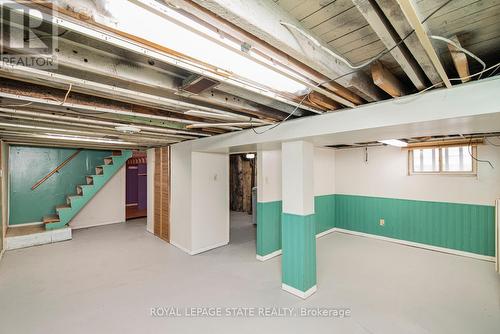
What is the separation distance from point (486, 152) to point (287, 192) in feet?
11.7

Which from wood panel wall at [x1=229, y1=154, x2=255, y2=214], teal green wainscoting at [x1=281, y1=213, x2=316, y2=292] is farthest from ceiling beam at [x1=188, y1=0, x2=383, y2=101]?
wood panel wall at [x1=229, y1=154, x2=255, y2=214]

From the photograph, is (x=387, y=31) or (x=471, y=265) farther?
(x=471, y=265)

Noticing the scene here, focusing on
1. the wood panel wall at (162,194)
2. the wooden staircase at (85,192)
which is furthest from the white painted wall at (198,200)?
the wooden staircase at (85,192)

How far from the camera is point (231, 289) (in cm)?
276

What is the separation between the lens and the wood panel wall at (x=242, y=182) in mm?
7977

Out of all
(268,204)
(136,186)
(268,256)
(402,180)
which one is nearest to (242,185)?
(136,186)

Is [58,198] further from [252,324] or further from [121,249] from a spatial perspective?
[252,324]

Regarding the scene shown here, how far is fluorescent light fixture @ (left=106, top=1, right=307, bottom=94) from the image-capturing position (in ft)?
→ 2.88

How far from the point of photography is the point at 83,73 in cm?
145

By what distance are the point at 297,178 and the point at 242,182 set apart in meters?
5.67

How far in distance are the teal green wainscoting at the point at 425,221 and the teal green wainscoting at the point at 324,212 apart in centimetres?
20

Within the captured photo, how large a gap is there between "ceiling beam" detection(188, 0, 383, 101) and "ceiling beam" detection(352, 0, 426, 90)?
298 millimetres

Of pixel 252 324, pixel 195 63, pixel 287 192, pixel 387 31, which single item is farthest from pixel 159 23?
pixel 252 324

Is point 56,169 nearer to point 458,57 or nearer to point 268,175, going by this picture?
point 268,175
